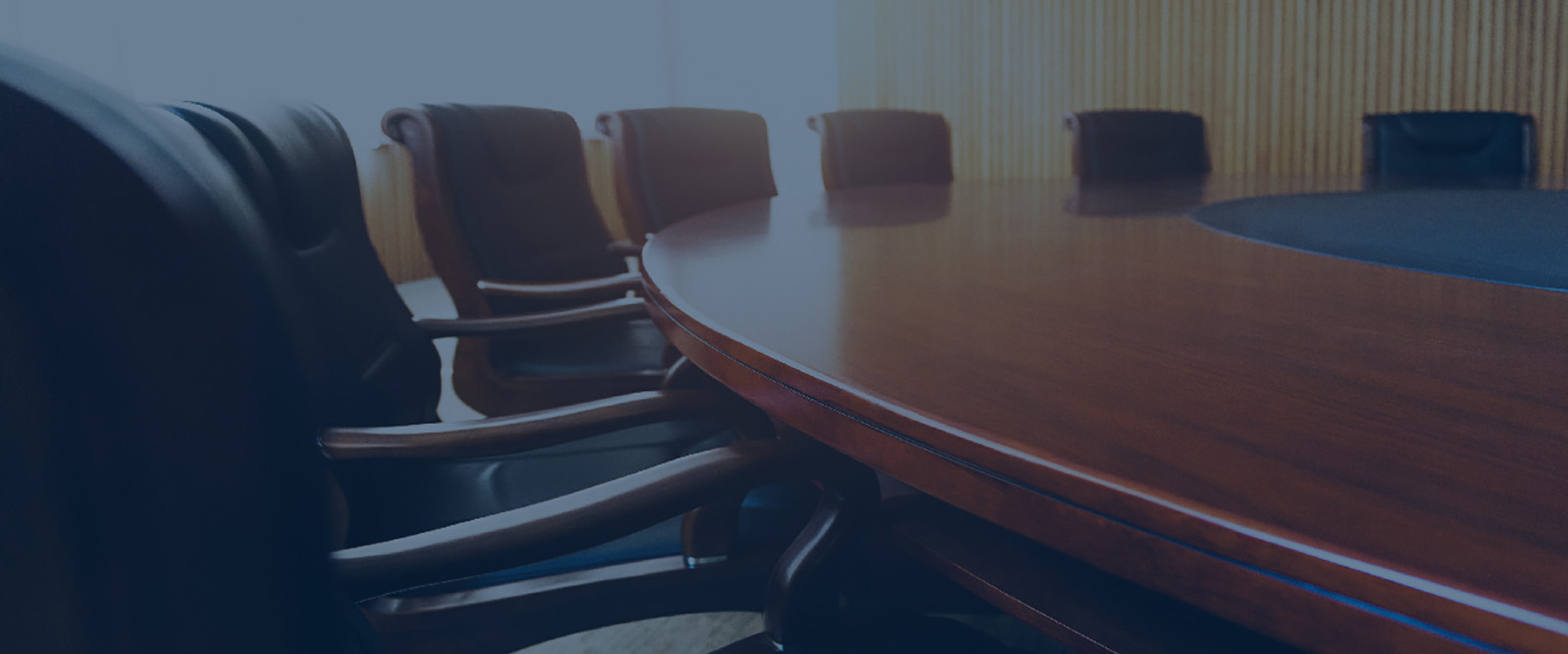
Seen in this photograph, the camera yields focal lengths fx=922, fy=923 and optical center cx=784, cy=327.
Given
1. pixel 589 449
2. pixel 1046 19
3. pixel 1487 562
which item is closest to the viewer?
pixel 1487 562

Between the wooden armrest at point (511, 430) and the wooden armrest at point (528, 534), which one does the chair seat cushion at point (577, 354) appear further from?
the wooden armrest at point (528, 534)

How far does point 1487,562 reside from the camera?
313 millimetres

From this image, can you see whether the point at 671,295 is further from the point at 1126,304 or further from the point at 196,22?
the point at 196,22

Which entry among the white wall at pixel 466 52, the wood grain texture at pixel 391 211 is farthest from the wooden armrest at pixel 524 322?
the wood grain texture at pixel 391 211

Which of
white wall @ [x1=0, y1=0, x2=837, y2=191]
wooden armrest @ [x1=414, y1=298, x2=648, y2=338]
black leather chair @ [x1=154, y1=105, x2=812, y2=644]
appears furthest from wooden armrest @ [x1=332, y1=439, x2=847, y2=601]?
white wall @ [x1=0, y1=0, x2=837, y2=191]

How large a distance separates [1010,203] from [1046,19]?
397 cm

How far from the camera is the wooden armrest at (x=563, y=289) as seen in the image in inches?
73.5

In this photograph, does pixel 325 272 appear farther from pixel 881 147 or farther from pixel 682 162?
pixel 881 147

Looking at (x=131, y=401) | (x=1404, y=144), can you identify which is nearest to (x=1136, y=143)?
(x=1404, y=144)

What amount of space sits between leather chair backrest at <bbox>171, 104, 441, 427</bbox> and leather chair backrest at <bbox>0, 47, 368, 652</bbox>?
19cm

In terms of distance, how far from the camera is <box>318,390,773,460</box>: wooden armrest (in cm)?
94

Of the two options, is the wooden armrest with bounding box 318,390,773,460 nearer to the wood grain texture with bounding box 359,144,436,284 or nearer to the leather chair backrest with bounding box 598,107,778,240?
the leather chair backrest with bounding box 598,107,778,240

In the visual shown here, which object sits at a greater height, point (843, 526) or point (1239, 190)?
point (1239, 190)

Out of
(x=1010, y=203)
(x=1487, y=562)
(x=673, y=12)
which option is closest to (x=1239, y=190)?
(x=1010, y=203)
